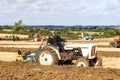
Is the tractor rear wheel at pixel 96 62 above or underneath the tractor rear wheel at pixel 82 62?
underneath

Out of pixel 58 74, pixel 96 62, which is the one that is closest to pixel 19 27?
pixel 96 62

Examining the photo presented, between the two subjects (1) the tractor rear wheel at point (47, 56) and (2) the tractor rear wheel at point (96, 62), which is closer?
(1) the tractor rear wheel at point (47, 56)

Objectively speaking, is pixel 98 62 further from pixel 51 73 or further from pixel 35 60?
pixel 51 73

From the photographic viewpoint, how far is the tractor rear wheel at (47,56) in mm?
19469

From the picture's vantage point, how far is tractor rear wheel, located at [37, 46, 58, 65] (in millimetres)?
19469

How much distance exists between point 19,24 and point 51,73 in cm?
9953

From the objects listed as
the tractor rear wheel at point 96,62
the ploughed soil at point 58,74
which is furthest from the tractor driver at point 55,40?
the ploughed soil at point 58,74

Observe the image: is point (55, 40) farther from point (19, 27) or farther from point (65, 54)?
point (19, 27)

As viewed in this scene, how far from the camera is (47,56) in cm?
1973

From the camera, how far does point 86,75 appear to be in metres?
15.1

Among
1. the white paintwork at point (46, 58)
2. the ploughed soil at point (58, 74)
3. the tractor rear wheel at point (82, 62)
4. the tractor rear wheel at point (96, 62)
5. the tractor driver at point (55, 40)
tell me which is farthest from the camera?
the tractor rear wheel at point (96, 62)

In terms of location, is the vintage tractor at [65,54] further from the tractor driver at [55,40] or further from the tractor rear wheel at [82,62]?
the tractor rear wheel at [82,62]

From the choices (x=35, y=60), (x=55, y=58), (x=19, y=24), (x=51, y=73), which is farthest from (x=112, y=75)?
(x=19, y=24)

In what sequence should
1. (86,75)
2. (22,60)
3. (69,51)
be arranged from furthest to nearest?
1. (22,60)
2. (69,51)
3. (86,75)
